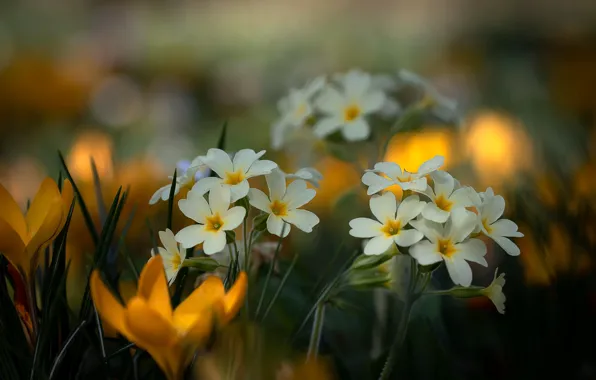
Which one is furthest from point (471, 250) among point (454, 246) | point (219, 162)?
point (219, 162)

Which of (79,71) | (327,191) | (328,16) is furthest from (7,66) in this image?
(327,191)

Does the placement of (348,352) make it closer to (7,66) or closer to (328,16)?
(7,66)

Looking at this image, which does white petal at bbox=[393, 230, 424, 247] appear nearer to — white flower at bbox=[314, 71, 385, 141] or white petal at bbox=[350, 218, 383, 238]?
white petal at bbox=[350, 218, 383, 238]

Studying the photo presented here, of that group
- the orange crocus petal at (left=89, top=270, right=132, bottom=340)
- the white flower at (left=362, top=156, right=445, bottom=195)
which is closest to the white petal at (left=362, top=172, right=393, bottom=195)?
the white flower at (left=362, top=156, right=445, bottom=195)

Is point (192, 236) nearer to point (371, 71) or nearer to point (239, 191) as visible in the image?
point (239, 191)

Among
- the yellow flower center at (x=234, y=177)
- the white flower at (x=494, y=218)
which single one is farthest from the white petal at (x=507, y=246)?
the yellow flower center at (x=234, y=177)

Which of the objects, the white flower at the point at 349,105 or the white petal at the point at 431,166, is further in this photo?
the white flower at the point at 349,105

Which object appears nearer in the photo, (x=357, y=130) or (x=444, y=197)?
(x=444, y=197)

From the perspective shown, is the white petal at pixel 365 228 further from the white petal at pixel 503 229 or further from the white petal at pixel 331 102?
the white petal at pixel 331 102
